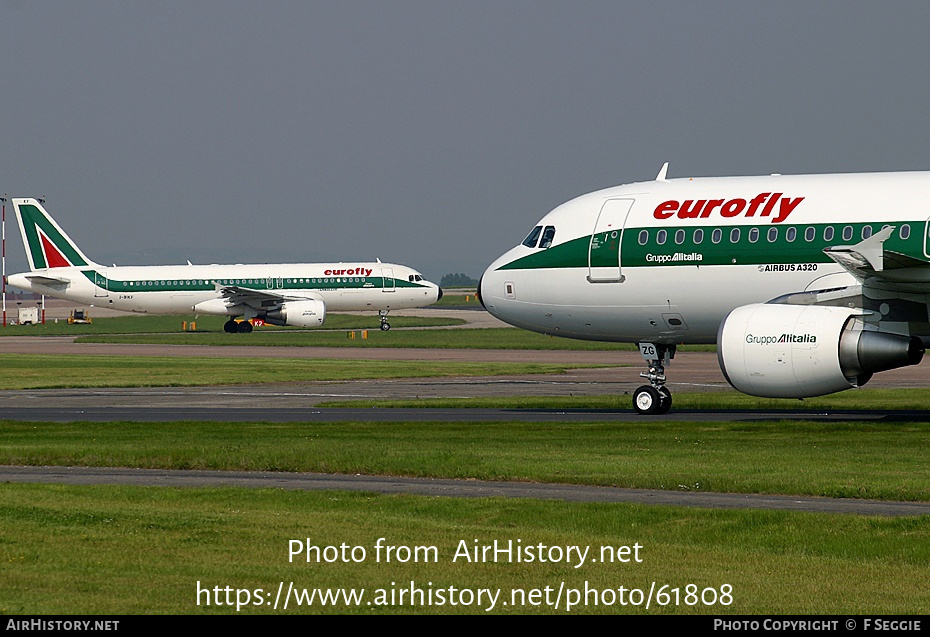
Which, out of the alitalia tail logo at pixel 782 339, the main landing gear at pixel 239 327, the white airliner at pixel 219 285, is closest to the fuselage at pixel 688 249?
the alitalia tail logo at pixel 782 339

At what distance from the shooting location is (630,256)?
2552 centimetres

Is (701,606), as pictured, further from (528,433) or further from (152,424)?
(152,424)

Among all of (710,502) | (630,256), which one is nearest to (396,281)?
(630,256)

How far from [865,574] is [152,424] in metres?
17.2

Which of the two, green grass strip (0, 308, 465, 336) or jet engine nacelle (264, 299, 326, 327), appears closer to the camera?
jet engine nacelle (264, 299, 326, 327)

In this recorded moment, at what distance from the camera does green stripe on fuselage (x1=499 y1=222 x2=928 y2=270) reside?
23.0 meters

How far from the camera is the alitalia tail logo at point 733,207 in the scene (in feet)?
78.4

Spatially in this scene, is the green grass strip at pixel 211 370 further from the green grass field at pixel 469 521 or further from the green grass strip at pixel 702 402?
the green grass field at pixel 469 521

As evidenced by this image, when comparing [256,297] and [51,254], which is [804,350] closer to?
[256,297]

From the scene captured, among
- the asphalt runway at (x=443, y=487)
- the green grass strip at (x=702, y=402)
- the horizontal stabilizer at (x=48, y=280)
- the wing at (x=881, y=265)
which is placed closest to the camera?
the asphalt runway at (x=443, y=487)

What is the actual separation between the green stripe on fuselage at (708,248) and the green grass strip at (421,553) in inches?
426

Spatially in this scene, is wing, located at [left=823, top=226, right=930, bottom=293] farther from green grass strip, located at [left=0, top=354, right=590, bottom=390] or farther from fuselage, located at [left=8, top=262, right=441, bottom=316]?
fuselage, located at [left=8, top=262, right=441, bottom=316]

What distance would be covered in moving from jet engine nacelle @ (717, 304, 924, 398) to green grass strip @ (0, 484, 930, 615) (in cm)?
815

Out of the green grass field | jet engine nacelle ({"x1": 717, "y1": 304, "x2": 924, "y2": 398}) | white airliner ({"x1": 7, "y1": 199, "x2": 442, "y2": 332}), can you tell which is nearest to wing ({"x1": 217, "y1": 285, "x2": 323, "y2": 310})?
white airliner ({"x1": 7, "y1": 199, "x2": 442, "y2": 332})
